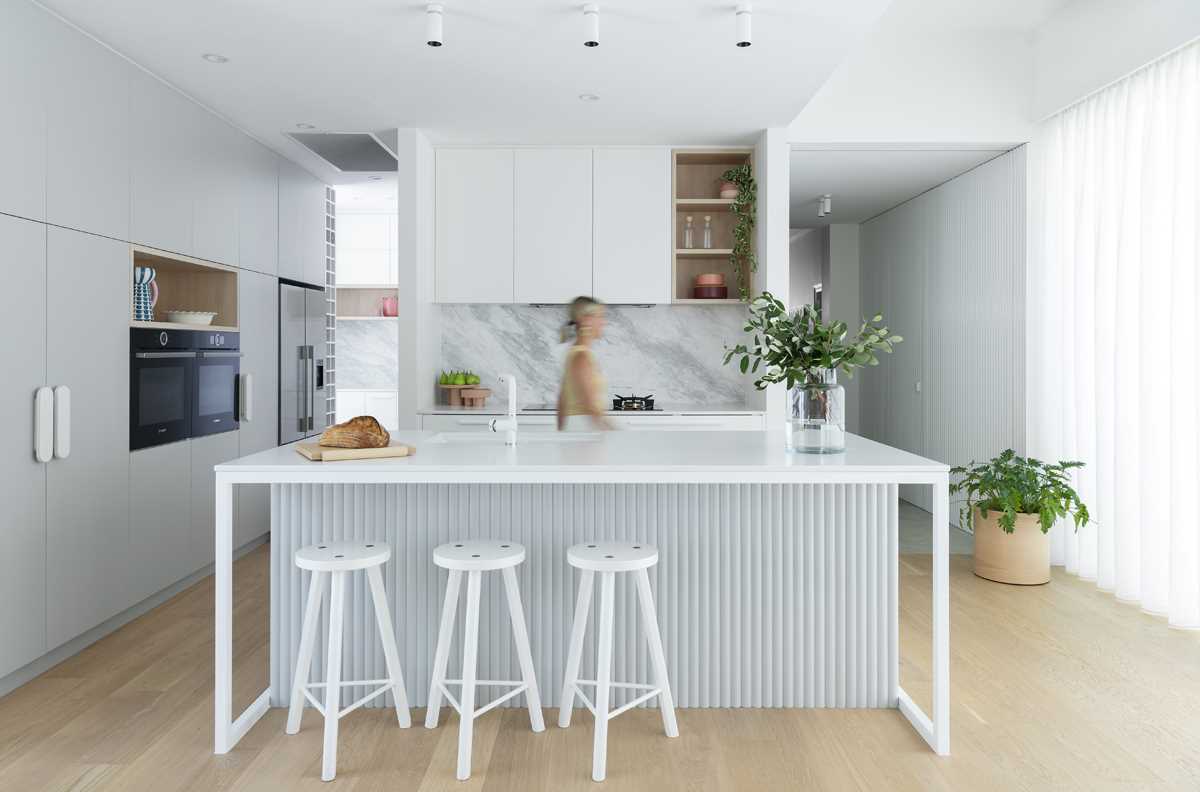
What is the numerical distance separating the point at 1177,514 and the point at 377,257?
6684mm

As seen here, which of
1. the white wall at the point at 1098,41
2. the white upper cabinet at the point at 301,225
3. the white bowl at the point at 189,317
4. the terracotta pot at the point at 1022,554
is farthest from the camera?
the white upper cabinet at the point at 301,225

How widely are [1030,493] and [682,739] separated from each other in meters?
A: 2.86

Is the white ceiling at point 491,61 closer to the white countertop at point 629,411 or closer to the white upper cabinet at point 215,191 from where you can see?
the white upper cabinet at point 215,191

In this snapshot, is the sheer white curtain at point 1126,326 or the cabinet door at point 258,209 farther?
the cabinet door at point 258,209

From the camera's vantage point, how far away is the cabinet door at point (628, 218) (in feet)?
17.4

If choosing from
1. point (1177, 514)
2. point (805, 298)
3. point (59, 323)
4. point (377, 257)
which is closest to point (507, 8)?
point (59, 323)

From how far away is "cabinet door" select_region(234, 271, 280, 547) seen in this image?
5.03 meters

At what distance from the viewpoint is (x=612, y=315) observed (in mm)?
5746

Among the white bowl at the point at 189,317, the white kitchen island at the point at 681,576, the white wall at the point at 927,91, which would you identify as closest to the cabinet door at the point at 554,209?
the white wall at the point at 927,91

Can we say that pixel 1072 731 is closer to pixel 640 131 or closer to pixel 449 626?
pixel 449 626

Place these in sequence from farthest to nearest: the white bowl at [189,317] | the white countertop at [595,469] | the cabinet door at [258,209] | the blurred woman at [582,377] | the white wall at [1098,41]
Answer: the cabinet door at [258,209], the white bowl at [189,317], the white wall at [1098,41], the blurred woman at [582,377], the white countertop at [595,469]

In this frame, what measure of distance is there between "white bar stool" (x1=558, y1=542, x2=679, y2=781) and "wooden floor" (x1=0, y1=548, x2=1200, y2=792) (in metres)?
0.09

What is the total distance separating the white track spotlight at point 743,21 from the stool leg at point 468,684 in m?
2.25

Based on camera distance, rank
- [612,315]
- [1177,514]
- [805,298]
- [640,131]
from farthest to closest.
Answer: [805,298] < [612,315] < [640,131] < [1177,514]
